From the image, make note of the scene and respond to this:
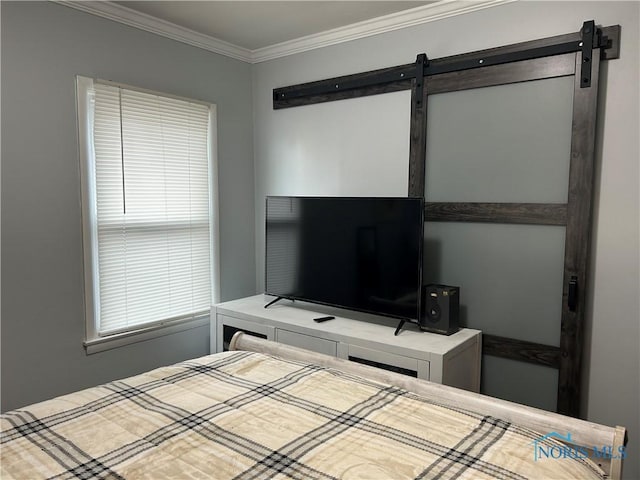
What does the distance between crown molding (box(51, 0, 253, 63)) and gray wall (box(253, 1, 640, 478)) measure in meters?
0.29

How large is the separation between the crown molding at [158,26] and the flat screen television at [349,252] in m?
1.24

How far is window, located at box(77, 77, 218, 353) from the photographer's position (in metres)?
2.77

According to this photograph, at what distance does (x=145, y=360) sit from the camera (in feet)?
10.1

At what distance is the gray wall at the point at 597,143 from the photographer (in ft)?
7.37

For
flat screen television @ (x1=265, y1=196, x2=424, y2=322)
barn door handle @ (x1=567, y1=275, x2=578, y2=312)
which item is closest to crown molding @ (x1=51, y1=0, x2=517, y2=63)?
flat screen television @ (x1=265, y1=196, x2=424, y2=322)

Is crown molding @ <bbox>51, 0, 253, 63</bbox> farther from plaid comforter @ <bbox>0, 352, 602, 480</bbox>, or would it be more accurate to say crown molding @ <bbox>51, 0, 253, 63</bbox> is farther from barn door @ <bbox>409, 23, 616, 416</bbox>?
plaid comforter @ <bbox>0, 352, 602, 480</bbox>

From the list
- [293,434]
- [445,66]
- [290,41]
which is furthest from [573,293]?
[290,41]

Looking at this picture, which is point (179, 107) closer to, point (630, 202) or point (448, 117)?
point (448, 117)

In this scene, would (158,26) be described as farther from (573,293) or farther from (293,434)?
(573,293)

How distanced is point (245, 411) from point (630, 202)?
2.02 m

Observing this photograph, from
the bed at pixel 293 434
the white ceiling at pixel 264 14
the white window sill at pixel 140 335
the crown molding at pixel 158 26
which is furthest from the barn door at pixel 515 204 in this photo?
the white window sill at pixel 140 335

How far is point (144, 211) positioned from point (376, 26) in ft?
6.30

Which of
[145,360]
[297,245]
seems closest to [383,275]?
[297,245]

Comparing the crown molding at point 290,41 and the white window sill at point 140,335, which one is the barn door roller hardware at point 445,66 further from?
the white window sill at point 140,335
